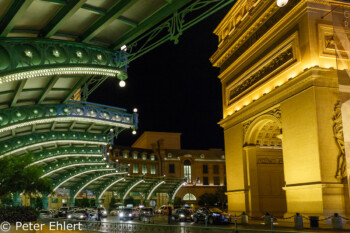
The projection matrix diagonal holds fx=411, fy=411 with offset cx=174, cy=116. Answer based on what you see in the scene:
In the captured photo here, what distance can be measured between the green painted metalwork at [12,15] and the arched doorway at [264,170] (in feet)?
84.0

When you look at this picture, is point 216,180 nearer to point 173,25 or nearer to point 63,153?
point 63,153

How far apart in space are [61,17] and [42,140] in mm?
24112

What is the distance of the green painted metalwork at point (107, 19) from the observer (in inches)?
511

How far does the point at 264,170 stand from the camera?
3734cm

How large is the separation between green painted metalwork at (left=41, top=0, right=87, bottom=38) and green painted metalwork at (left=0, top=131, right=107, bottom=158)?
22002 millimetres

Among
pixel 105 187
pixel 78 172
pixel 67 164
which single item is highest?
pixel 67 164

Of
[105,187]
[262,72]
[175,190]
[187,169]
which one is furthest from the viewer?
[187,169]

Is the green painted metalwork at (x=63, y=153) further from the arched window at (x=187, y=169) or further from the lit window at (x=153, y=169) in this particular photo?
the arched window at (x=187, y=169)

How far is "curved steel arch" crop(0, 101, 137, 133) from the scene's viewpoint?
2344cm

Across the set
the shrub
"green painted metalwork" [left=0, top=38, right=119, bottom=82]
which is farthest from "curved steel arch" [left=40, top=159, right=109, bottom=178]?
"green painted metalwork" [left=0, top=38, right=119, bottom=82]

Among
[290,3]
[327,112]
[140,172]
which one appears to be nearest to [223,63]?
[290,3]

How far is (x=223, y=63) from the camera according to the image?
1681 inches

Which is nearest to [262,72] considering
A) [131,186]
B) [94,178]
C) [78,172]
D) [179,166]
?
[78,172]

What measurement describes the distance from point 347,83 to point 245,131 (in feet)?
83.8
